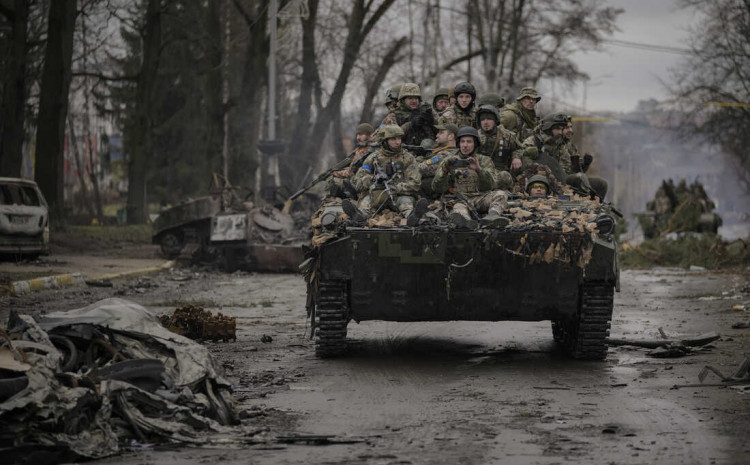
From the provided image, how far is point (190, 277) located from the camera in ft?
70.0

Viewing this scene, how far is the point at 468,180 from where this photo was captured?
35.8 ft

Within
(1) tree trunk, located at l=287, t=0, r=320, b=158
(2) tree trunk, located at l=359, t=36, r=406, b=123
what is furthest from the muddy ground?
(2) tree trunk, located at l=359, t=36, r=406, b=123

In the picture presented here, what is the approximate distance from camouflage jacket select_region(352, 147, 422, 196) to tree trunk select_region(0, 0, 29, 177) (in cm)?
1811

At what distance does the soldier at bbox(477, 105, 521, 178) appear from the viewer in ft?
38.9

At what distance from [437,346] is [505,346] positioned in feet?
2.19

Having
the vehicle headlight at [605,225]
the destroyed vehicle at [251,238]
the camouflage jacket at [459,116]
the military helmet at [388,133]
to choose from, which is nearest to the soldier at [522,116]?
the camouflage jacket at [459,116]

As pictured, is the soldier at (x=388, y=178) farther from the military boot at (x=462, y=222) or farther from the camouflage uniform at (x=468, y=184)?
the military boot at (x=462, y=222)

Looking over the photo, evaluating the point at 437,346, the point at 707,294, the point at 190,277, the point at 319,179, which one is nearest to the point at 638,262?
the point at 707,294

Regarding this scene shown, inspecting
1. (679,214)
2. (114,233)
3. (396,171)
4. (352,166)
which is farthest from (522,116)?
(114,233)

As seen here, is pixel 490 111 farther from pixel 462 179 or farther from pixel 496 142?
pixel 462 179

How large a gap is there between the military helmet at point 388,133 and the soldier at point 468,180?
0.57 metres

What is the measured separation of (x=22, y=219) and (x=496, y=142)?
462 inches

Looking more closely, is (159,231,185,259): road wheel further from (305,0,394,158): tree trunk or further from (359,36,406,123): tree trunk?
(359,36,406,123): tree trunk

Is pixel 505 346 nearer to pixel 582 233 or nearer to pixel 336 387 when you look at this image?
pixel 582 233
